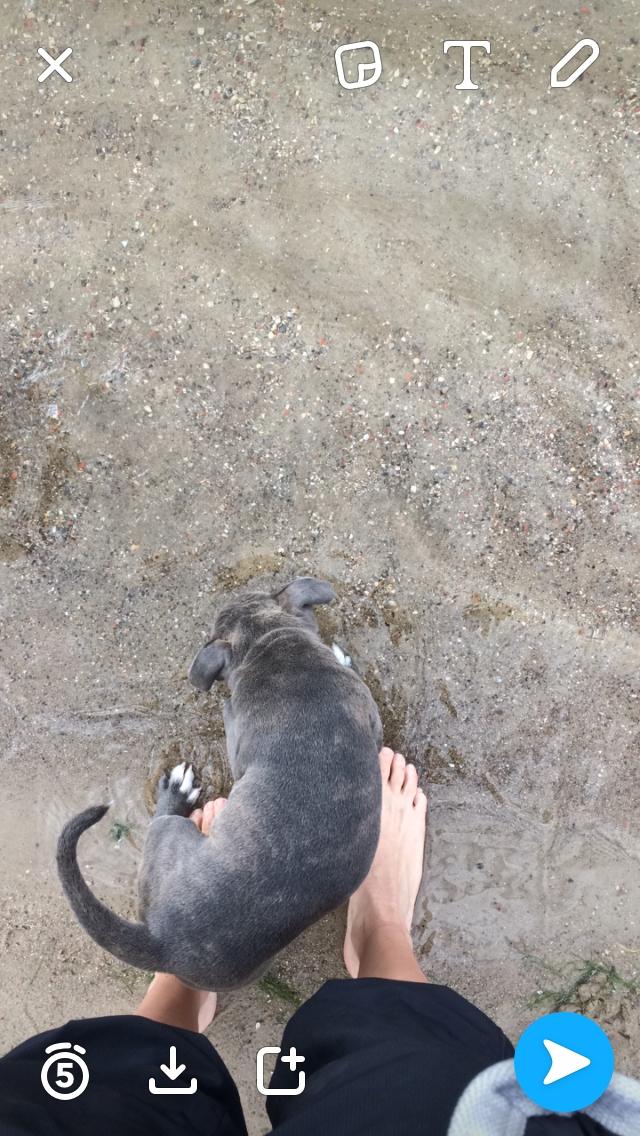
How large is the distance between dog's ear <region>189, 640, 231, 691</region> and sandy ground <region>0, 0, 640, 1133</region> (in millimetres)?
489

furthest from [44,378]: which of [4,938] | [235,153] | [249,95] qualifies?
[4,938]

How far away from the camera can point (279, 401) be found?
4.10 m

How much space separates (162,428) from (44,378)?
2.26ft

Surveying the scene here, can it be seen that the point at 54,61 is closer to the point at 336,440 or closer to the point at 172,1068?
the point at 336,440

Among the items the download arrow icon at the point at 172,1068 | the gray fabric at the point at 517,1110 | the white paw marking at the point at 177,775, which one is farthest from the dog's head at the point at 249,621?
the gray fabric at the point at 517,1110

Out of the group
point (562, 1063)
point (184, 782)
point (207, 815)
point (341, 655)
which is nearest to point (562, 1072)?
point (562, 1063)

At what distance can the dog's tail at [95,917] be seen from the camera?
124 inches

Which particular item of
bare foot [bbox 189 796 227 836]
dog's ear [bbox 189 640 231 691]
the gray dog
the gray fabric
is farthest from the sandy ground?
the gray fabric

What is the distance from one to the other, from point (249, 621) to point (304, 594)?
11.6 inches

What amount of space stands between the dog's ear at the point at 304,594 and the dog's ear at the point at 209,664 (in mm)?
370

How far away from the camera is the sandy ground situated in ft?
13.0

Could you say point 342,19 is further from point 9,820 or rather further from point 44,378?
point 9,820

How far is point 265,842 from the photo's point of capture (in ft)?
10.2

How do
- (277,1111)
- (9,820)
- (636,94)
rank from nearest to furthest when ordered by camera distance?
(277,1111)
(636,94)
(9,820)
